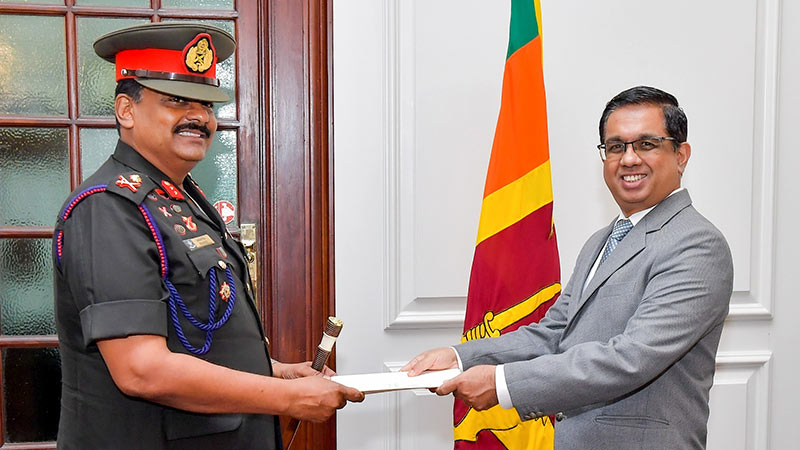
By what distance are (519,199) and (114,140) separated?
1258 millimetres

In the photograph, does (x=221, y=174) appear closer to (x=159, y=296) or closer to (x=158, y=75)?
(x=158, y=75)

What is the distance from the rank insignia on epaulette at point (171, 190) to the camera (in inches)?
55.2

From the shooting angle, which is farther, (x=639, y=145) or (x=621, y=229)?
(x=621, y=229)

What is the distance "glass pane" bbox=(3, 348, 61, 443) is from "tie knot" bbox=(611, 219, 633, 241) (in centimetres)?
172

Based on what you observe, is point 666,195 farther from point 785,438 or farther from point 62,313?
point 785,438

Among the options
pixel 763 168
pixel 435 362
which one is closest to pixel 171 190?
pixel 435 362

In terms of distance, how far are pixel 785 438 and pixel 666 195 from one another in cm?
145

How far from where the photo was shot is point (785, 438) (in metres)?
2.43

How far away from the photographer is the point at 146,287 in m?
1.22

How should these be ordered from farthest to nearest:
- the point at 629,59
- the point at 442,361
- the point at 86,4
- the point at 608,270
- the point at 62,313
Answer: the point at 629,59, the point at 86,4, the point at 442,361, the point at 608,270, the point at 62,313

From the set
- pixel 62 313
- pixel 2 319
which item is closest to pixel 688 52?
pixel 62 313

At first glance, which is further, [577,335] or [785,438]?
[785,438]

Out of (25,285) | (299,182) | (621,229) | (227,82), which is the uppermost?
(227,82)

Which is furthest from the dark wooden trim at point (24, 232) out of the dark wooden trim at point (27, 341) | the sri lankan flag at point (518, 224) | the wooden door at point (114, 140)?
Answer: the sri lankan flag at point (518, 224)
